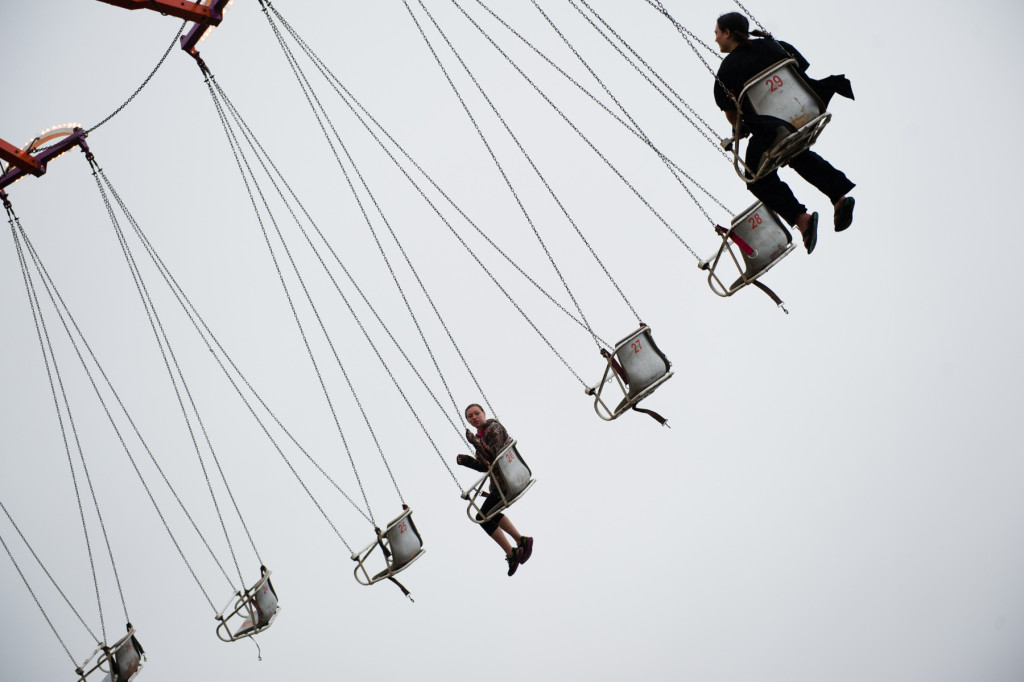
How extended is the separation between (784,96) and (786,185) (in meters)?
0.71

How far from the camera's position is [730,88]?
4676mm

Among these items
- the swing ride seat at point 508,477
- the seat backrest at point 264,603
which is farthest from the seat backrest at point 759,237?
the seat backrest at point 264,603

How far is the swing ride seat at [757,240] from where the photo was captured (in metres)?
5.03

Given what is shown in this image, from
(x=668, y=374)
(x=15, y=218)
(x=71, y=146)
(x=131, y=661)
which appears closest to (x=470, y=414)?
(x=668, y=374)

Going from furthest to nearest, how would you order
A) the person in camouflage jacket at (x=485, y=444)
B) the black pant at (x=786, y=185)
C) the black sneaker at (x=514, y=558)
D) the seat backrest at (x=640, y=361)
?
the black sneaker at (x=514, y=558), the person in camouflage jacket at (x=485, y=444), the seat backrest at (x=640, y=361), the black pant at (x=786, y=185)

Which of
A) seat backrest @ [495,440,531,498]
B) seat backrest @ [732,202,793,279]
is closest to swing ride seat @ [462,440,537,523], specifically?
seat backrest @ [495,440,531,498]

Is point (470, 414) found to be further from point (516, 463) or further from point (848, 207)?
point (848, 207)

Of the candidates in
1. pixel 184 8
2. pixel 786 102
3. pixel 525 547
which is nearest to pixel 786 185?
pixel 786 102

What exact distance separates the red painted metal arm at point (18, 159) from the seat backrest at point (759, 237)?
690 cm

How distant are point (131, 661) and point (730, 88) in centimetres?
730

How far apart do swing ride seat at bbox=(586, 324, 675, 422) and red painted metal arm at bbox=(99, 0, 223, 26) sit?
13.2ft

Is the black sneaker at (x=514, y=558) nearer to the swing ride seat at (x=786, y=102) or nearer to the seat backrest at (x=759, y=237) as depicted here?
the seat backrest at (x=759, y=237)

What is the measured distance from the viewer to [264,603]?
7395 millimetres

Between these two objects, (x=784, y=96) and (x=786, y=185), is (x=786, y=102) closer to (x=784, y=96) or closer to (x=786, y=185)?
(x=784, y=96)
